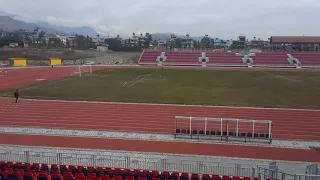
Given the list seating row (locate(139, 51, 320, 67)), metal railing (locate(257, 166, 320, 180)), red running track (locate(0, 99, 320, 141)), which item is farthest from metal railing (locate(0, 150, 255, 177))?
seating row (locate(139, 51, 320, 67))

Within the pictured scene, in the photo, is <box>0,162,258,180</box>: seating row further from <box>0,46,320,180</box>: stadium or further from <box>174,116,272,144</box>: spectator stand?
<box>174,116,272,144</box>: spectator stand

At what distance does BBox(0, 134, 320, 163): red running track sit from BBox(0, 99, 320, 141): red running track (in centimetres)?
224

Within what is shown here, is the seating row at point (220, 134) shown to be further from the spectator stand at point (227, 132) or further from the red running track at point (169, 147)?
the red running track at point (169, 147)

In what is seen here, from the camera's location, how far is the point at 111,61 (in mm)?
84625

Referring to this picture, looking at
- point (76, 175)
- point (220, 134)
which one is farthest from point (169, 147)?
point (76, 175)

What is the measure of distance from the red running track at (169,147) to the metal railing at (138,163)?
1.88 metres

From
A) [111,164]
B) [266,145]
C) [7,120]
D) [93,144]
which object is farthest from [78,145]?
[266,145]

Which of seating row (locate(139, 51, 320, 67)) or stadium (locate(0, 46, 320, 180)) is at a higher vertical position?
seating row (locate(139, 51, 320, 67))

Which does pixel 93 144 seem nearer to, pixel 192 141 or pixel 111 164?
pixel 111 164

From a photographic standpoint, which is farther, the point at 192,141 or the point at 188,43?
the point at 188,43

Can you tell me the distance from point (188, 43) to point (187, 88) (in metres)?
124

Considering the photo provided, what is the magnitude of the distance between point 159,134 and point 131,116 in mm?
4057

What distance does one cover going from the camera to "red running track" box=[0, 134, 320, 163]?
15953 millimetres

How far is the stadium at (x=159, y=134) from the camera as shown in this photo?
12.2m
